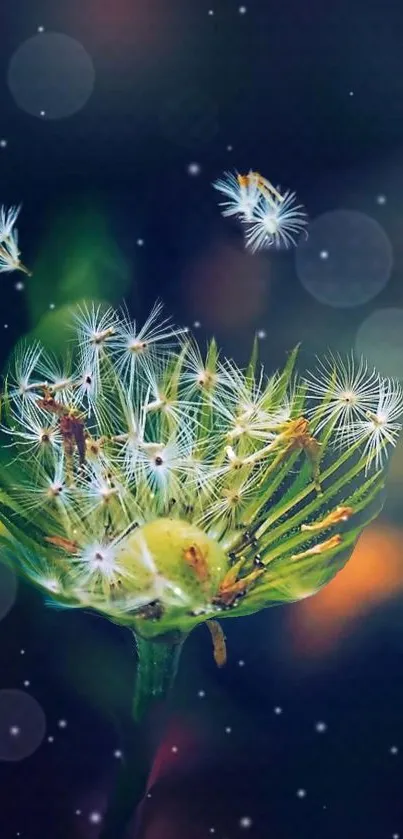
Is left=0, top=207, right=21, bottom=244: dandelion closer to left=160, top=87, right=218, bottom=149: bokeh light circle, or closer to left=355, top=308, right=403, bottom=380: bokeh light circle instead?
left=160, top=87, right=218, bottom=149: bokeh light circle

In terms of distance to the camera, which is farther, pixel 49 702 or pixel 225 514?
pixel 49 702

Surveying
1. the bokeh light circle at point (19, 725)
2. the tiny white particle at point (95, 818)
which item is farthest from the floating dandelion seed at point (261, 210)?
the tiny white particle at point (95, 818)

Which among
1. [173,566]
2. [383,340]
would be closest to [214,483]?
[173,566]

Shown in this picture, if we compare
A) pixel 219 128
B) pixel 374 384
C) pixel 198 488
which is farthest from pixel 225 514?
pixel 219 128

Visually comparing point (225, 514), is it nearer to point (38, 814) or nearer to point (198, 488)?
point (198, 488)

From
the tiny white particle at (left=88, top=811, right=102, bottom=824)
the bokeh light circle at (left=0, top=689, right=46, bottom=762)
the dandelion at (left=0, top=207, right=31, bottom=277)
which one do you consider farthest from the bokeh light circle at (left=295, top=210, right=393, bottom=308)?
the tiny white particle at (left=88, top=811, right=102, bottom=824)

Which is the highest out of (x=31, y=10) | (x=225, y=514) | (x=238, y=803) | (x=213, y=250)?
(x=31, y=10)

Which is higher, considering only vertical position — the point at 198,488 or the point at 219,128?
the point at 219,128
